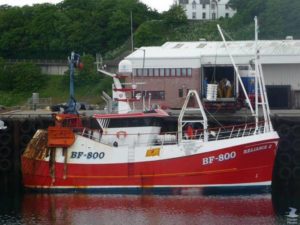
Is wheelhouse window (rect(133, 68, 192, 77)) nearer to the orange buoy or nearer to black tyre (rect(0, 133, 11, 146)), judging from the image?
black tyre (rect(0, 133, 11, 146))

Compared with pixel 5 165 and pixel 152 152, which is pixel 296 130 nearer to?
pixel 152 152

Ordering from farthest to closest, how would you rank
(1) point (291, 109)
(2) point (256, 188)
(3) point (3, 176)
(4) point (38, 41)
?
(4) point (38, 41)
(1) point (291, 109)
(3) point (3, 176)
(2) point (256, 188)

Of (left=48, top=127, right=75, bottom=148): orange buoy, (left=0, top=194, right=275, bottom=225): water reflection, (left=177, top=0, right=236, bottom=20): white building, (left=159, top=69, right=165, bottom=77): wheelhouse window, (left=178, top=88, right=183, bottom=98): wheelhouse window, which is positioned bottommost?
(left=0, top=194, right=275, bottom=225): water reflection

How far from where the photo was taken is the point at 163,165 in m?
41.4

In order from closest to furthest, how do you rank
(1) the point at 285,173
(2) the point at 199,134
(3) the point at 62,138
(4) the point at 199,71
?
(2) the point at 199,134 < (3) the point at 62,138 < (1) the point at 285,173 < (4) the point at 199,71

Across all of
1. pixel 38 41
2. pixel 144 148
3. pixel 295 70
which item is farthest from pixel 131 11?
pixel 144 148

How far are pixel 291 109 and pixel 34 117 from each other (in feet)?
46.6

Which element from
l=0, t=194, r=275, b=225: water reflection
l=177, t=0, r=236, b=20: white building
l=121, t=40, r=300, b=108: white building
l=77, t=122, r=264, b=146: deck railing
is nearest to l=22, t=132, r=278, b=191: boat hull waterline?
l=77, t=122, r=264, b=146: deck railing

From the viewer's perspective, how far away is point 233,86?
52.9m

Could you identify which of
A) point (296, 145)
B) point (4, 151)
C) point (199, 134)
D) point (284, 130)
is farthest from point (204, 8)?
point (199, 134)

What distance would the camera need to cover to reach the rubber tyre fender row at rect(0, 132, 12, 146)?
46406 millimetres

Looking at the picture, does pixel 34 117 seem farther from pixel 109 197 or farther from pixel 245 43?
pixel 245 43

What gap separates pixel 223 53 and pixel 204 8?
61.7 meters

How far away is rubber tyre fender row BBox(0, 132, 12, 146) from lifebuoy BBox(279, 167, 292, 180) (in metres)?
12.9
